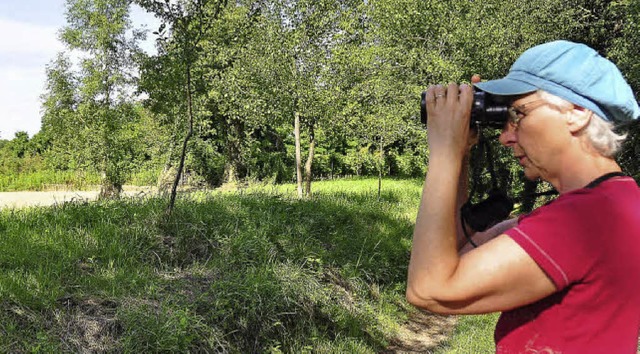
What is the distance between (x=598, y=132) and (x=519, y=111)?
0.65 feet

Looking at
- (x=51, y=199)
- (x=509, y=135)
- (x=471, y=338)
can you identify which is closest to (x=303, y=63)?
(x=51, y=199)

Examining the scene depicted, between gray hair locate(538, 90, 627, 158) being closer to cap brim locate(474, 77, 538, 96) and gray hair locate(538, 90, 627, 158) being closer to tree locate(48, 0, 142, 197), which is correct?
cap brim locate(474, 77, 538, 96)

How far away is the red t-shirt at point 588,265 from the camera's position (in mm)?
1129

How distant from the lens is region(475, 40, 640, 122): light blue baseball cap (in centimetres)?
124

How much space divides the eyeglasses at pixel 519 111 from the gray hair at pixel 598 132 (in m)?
0.02

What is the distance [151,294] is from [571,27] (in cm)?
1621

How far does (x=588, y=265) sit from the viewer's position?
1.14m

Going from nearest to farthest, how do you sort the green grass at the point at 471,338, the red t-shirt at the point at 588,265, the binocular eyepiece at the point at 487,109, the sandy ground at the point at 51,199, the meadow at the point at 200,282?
the red t-shirt at the point at 588,265 → the binocular eyepiece at the point at 487,109 → the meadow at the point at 200,282 → the green grass at the point at 471,338 → the sandy ground at the point at 51,199

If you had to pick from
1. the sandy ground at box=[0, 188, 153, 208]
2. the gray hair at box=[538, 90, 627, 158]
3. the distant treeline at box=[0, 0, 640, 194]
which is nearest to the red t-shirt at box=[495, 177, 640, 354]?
the gray hair at box=[538, 90, 627, 158]

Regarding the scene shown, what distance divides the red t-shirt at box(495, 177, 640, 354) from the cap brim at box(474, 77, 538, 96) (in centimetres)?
29

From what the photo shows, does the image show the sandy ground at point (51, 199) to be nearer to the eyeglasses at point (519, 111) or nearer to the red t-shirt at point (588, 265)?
the eyeglasses at point (519, 111)

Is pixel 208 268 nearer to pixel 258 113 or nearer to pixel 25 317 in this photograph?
pixel 25 317

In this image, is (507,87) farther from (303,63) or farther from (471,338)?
(303,63)

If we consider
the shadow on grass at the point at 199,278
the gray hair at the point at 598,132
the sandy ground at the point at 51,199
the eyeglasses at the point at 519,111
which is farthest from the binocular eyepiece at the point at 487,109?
the sandy ground at the point at 51,199
